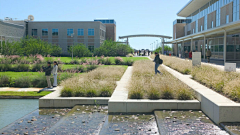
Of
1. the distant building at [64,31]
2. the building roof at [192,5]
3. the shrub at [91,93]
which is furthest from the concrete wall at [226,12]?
the distant building at [64,31]

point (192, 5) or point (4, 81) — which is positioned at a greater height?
point (192, 5)

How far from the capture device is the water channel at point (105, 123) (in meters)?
6.99

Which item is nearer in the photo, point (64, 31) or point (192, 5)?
point (192, 5)

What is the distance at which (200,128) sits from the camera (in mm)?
7027

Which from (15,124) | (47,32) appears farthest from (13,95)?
(47,32)

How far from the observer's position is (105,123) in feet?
25.3

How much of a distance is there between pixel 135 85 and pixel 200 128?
3779 millimetres

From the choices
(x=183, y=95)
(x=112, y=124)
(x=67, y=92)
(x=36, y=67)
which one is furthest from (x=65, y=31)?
(x=112, y=124)

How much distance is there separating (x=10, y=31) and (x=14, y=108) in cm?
4970

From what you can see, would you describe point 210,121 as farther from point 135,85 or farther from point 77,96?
point 77,96

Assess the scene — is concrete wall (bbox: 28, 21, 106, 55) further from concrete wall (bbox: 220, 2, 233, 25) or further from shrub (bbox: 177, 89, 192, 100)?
shrub (bbox: 177, 89, 192, 100)

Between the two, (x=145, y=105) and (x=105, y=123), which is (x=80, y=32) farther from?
(x=105, y=123)

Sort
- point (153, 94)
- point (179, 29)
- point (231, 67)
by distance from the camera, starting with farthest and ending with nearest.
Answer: point (179, 29)
point (231, 67)
point (153, 94)

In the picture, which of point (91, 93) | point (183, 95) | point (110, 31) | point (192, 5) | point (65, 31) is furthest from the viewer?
point (110, 31)
